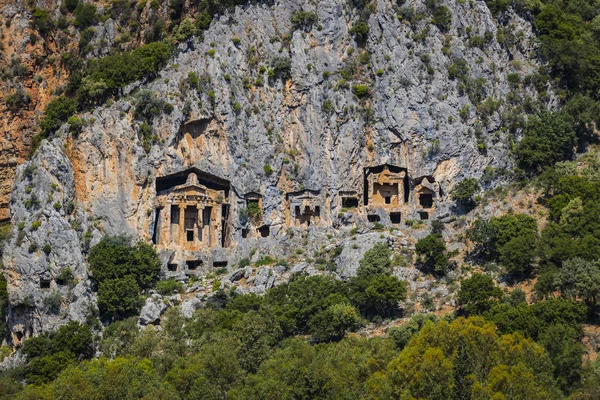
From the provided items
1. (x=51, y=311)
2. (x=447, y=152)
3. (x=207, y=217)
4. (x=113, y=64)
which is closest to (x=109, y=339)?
(x=51, y=311)

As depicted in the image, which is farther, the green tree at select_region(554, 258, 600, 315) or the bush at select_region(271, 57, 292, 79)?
the bush at select_region(271, 57, 292, 79)

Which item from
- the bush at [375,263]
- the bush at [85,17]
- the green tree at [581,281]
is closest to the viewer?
the green tree at [581,281]

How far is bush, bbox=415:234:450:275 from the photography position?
110000mm

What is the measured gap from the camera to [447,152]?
11956 centimetres

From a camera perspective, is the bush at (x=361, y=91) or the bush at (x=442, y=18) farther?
the bush at (x=442, y=18)

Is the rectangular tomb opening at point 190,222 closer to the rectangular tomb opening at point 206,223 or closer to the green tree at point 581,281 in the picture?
the rectangular tomb opening at point 206,223

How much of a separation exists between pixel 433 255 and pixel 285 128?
20981 mm

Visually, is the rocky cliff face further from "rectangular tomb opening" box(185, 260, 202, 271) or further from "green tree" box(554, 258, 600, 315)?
"green tree" box(554, 258, 600, 315)

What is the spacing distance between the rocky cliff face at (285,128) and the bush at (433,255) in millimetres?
6273

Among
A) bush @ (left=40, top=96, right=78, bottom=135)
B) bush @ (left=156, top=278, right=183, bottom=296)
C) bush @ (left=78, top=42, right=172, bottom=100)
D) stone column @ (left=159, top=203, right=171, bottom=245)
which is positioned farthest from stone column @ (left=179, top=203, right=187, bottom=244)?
bush @ (left=40, top=96, right=78, bottom=135)

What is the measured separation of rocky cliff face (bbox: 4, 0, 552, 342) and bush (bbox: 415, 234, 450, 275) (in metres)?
6.27

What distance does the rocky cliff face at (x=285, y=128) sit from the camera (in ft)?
374

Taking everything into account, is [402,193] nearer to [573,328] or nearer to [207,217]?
[207,217]

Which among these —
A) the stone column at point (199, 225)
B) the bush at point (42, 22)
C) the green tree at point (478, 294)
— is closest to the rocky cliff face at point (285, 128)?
the stone column at point (199, 225)
